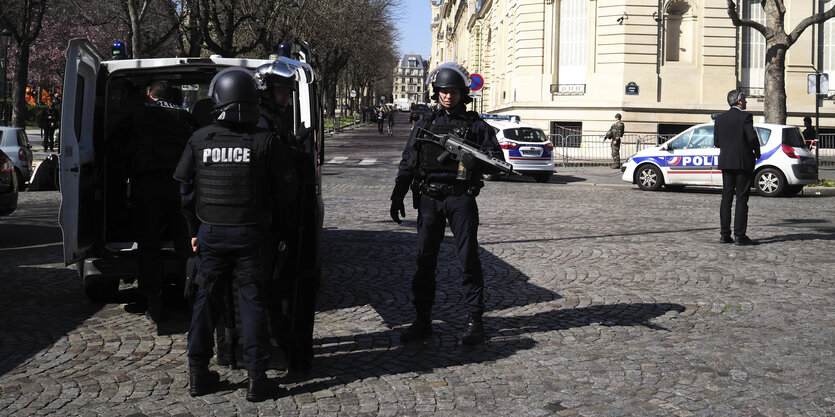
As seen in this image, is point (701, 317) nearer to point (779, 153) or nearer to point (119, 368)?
point (119, 368)

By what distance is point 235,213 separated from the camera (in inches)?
188

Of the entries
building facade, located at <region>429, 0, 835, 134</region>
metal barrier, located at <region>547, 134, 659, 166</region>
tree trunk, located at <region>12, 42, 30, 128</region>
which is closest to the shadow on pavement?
tree trunk, located at <region>12, 42, 30, 128</region>

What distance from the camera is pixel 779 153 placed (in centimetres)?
1853

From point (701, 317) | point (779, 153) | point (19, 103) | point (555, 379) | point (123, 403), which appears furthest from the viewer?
point (19, 103)

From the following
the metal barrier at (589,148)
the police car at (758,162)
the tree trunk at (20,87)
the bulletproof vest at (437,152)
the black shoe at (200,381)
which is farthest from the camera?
the metal barrier at (589,148)

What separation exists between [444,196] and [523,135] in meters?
17.1

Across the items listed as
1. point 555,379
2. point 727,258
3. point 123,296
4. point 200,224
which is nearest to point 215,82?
point 200,224

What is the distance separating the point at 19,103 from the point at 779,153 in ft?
70.2

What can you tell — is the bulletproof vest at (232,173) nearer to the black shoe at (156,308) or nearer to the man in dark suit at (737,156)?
the black shoe at (156,308)

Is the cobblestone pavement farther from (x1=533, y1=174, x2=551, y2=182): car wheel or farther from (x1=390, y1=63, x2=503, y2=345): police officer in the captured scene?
(x1=533, y1=174, x2=551, y2=182): car wheel

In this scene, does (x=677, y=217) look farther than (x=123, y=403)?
Yes

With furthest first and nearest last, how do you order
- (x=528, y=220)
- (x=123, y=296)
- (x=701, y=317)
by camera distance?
1. (x=528, y=220)
2. (x=123, y=296)
3. (x=701, y=317)

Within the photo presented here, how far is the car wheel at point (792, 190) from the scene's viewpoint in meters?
18.7

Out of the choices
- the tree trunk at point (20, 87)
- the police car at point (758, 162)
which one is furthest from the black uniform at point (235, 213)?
the tree trunk at point (20, 87)
